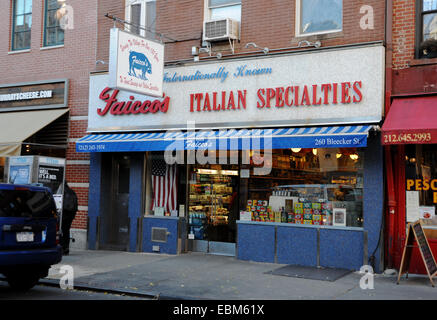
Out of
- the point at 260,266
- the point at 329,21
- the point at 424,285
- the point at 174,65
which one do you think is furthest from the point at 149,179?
the point at 424,285

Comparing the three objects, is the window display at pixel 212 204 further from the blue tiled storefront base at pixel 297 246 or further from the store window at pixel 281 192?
the blue tiled storefront base at pixel 297 246

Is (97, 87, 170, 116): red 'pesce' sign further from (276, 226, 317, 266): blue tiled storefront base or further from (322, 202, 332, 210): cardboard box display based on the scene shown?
(322, 202, 332, 210): cardboard box display

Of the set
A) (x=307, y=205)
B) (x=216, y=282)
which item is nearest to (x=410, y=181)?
(x=307, y=205)

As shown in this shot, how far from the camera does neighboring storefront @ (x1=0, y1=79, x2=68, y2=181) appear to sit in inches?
586

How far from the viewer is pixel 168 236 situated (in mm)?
13469

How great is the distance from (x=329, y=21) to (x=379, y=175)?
3.67 m

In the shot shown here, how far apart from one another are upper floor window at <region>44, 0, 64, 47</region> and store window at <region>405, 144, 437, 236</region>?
1066 centimetres

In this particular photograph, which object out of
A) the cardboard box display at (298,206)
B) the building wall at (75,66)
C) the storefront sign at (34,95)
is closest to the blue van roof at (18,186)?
the cardboard box display at (298,206)

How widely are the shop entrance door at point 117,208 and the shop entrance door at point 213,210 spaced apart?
2.02 m

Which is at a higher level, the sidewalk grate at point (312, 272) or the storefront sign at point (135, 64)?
the storefront sign at point (135, 64)

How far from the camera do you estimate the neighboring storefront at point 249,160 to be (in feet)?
36.3

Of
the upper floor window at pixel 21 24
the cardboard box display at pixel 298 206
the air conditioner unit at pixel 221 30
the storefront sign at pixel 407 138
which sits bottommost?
the cardboard box display at pixel 298 206

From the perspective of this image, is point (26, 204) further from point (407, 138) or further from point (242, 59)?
point (407, 138)

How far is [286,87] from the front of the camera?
1192 centimetres
